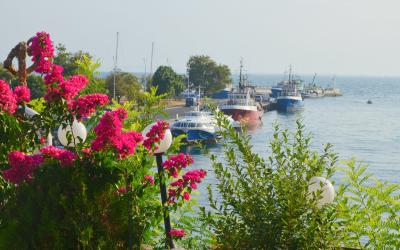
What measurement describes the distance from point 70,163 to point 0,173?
120cm

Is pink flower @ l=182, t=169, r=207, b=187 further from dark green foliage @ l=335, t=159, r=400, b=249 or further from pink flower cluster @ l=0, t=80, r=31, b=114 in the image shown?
pink flower cluster @ l=0, t=80, r=31, b=114

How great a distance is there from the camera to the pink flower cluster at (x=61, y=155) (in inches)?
199

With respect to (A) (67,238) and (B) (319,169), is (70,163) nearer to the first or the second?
(A) (67,238)

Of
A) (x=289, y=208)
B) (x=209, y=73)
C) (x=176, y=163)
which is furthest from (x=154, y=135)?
(x=209, y=73)

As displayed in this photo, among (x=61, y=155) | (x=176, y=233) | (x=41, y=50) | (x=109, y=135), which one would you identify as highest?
(x=41, y=50)

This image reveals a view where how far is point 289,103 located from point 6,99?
104 metres

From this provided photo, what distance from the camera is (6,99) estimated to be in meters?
5.76

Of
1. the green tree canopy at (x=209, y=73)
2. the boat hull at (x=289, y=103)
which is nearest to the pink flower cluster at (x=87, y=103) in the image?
the boat hull at (x=289, y=103)

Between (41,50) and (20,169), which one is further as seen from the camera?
(41,50)

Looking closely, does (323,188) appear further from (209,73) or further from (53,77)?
(209,73)

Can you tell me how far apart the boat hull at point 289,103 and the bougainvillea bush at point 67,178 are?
10239cm

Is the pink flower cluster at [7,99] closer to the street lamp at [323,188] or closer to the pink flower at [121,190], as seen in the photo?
the pink flower at [121,190]

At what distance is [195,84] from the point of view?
11912 centimetres

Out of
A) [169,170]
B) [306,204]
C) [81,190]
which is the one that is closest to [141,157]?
[169,170]
